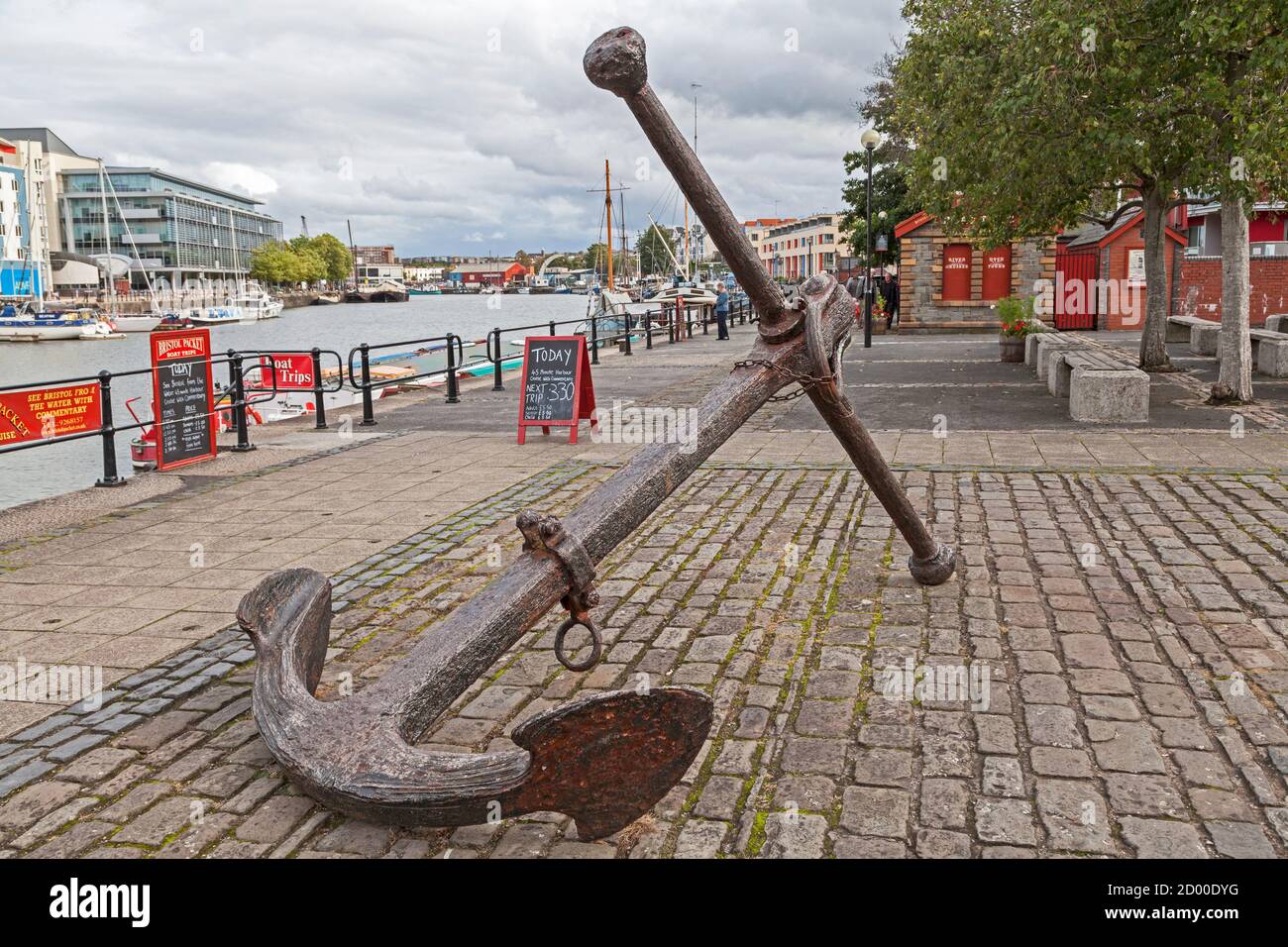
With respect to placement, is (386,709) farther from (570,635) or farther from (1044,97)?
(1044,97)

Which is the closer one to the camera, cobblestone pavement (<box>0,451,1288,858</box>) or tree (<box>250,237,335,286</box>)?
cobblestone pavement (<box>0,451,1288,858</box>)

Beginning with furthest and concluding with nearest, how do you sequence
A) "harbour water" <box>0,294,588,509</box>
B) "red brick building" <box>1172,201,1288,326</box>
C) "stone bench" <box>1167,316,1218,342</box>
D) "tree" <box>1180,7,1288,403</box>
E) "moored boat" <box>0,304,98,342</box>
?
"moored boat" <box>0,304,98,342</box> → "red brick building" <box>1172,201,1288,326</box> → "stone bench" <box>1167,316,1218,342</box> → "harbour water" <box>0,294,588,509</box> → "tree" <box>1180,7,1288,403</box>

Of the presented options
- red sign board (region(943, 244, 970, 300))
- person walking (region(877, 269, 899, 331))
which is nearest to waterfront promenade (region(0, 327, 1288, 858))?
red sign board (region(943, 244, 970, 300))

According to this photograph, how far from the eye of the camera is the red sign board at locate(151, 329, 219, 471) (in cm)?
942

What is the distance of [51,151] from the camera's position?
103m

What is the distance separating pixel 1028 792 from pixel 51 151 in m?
120

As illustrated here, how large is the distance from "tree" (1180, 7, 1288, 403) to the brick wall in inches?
589

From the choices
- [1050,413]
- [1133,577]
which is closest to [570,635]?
[1133,577]

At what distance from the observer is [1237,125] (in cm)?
1023

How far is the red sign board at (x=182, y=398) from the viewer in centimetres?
942

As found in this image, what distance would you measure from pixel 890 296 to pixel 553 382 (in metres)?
21.9

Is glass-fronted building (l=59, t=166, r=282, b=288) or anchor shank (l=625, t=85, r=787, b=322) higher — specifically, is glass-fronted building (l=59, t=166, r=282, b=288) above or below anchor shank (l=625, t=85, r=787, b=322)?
above

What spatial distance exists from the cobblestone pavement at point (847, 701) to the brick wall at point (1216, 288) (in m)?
21.6

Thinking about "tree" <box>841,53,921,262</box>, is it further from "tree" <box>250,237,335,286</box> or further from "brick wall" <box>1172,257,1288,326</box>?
"tree" <box>250,237,335,286</box>
